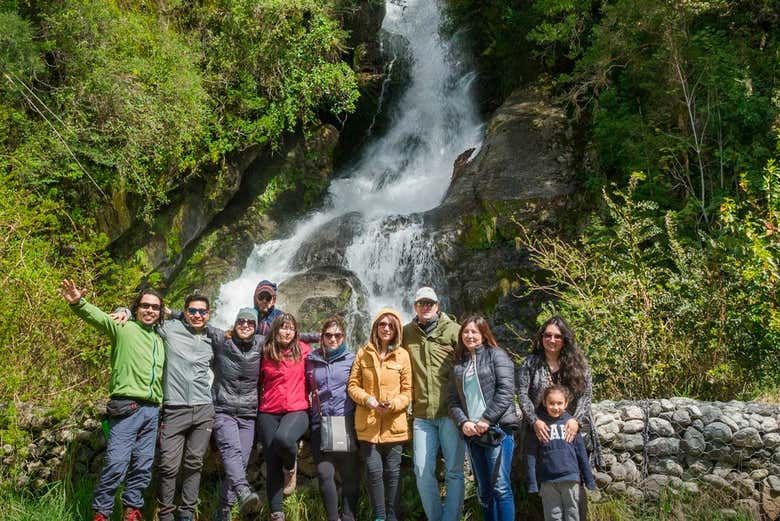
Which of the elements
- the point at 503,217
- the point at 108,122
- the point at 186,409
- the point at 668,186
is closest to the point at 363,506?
the point at 186,409

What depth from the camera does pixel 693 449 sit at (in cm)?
459

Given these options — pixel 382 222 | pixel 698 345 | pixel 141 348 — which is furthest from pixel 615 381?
pixel 382 222

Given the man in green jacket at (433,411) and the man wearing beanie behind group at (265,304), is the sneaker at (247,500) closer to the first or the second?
the man in green jacket at (433,411)

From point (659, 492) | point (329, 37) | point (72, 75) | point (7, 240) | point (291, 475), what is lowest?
point (659, 492)

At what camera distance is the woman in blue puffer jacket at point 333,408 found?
4.40 meters

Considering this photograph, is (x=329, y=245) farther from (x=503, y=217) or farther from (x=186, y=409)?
(x=186, y=409)

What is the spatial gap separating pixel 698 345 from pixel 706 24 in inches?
266

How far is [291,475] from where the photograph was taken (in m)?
4.69

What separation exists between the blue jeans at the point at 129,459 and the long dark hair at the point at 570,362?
9.44ft

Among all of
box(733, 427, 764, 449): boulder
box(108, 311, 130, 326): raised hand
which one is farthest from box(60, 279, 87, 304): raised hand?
box(733, 427, 764, 449): boulder

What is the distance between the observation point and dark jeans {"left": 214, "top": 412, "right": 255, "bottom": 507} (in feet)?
14.6

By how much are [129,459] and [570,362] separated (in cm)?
314

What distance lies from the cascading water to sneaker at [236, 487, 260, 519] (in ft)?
24.7

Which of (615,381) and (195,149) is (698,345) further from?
(195,149)
